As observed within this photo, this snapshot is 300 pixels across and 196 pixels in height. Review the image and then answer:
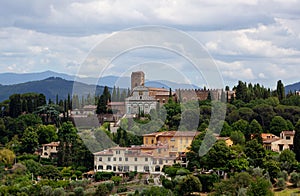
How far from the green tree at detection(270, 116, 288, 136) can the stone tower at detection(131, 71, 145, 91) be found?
6.44 m

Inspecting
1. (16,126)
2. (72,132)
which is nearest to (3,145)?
(16,126)

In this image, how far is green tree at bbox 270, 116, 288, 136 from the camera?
2953 centimetres

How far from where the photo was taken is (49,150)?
27922mm

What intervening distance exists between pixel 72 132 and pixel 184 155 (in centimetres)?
556

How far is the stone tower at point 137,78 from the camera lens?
2663 cm

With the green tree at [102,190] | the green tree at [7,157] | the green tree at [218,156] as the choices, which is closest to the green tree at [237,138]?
the green tree at [218,156]

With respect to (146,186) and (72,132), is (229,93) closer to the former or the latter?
(72,132)

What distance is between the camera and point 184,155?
25.1 m

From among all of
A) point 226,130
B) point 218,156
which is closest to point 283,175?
point 218,156

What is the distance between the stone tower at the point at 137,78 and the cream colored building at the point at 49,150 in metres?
4.40

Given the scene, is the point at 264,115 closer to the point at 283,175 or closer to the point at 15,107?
the point at 283,175

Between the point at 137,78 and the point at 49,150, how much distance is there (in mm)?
4998

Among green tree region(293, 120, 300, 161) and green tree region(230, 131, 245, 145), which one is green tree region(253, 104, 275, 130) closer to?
green tree region(230, 131, 245, 145)

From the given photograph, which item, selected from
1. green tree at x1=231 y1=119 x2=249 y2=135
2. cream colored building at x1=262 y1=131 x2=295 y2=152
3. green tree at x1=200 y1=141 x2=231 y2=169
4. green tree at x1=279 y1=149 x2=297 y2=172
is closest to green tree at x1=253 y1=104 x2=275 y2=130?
green tree at x1=231 y1=119 x2=249 y2=135
